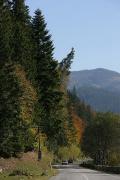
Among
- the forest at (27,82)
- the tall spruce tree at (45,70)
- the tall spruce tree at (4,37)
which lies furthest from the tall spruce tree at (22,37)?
the tall spruce tree at (4,37)

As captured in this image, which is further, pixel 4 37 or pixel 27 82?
pixel 27 82

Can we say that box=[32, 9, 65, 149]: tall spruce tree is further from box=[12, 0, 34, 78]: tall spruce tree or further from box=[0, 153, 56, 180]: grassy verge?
box=[0, 153, 56, 180]: grassy verge

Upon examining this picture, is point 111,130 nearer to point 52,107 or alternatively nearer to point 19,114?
point 52,107

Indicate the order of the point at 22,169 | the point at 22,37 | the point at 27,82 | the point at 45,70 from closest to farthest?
the point at 22,169
the point at 22,37
the point at 27,82
the point at 45,70

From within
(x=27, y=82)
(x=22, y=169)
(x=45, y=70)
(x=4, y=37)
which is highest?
(x=45, y=70)

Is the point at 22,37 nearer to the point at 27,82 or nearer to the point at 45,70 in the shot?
the point at 27,82

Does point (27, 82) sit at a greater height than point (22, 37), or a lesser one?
lesser

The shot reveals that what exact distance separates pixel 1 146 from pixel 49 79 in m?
25.9

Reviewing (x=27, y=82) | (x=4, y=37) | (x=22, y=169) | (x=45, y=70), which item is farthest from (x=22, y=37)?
(x=22, y=169)

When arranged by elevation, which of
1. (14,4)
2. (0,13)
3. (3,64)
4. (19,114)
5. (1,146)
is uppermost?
A: (14,4)

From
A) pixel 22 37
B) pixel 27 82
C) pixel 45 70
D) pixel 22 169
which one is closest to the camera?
pixel 22 169

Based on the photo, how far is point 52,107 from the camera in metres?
78.1

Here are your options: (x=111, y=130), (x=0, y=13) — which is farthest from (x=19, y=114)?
(x=111, y=130)

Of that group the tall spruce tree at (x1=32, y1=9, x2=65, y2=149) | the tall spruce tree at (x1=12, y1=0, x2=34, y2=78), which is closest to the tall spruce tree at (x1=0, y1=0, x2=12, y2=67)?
the tall spruce tree at (x1=12, y1=0, x2=34, y2=78)
